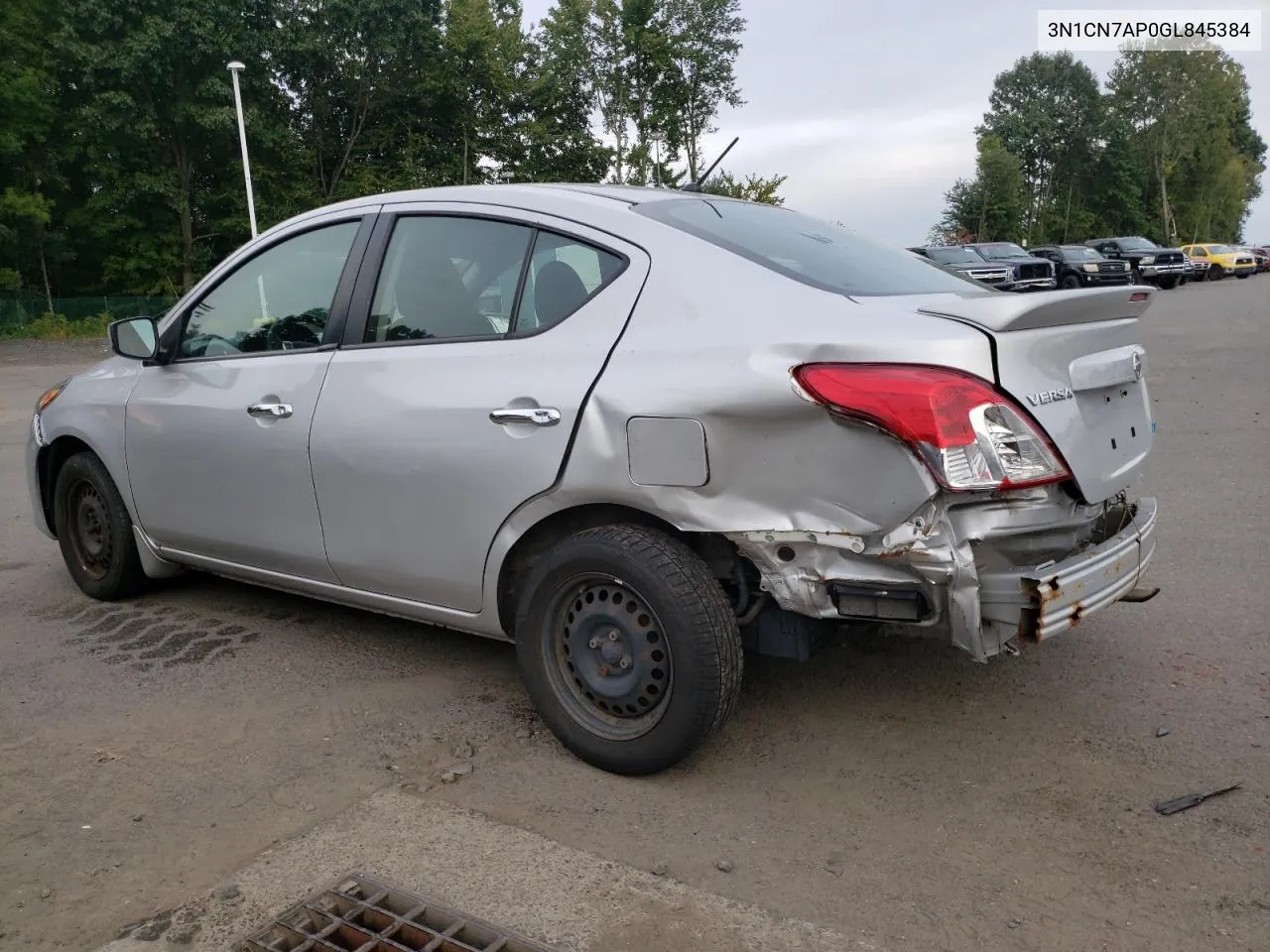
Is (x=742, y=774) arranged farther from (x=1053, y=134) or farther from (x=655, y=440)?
(x=1053, y=134)

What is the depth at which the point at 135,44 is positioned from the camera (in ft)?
112

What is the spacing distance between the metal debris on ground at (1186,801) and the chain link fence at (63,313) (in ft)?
112

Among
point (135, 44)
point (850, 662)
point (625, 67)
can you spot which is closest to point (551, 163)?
point (625, 67)

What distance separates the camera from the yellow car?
144 feet

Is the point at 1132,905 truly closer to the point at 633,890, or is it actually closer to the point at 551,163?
the point at 633,890

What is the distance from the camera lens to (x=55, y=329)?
33438 millimetres

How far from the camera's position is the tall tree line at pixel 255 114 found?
3519 centimetres

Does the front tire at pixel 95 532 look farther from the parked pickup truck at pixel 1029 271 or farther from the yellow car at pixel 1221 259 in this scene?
the yellow car at pixel 1221 259

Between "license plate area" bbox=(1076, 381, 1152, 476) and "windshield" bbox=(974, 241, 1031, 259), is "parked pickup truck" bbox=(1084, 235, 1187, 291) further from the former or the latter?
"license plate area" bbox=(1076, 381, 1152, 476)

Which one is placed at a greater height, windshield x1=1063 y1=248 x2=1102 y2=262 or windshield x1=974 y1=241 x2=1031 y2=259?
windshield x1=974 y1=241 x2=1031 y2=259

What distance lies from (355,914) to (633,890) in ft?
2.19

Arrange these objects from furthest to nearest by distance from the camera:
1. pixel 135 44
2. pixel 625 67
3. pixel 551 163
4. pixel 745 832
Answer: pixel 625 67 → pixel 551 163 → pixel 135 44 → pixel 745 832

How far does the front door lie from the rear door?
15 cm

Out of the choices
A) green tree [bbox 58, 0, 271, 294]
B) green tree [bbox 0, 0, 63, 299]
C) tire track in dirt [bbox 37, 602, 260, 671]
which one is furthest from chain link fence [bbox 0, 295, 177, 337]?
tire track in dirt [bbox 37, 602, 260, 671]
